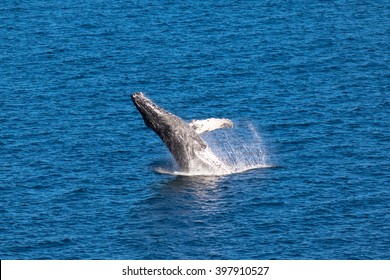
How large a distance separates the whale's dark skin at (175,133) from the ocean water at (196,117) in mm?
1801

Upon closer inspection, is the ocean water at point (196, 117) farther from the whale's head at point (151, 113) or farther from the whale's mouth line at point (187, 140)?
the whale's head at point (151, 113)

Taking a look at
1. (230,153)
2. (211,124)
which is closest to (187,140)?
(211,124)

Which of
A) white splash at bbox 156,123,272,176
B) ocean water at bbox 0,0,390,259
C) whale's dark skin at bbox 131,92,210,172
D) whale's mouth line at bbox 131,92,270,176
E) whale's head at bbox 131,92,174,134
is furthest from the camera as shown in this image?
white splash at bbox 156,123,272,176

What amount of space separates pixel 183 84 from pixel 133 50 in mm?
17031

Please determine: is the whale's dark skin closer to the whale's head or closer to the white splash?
the whale's head

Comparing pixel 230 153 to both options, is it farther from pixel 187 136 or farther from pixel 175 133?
pixel 175 133

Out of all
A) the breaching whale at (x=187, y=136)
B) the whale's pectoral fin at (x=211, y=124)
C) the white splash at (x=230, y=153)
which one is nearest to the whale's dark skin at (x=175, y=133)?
the breaching whale at (x=187, y=136)

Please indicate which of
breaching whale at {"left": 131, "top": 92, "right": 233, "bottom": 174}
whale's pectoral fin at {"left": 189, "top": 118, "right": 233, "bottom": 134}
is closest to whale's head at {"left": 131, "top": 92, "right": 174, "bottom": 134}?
breaching whale at {"left": 131, "top": 92, "right": 233, "bottom": 174}

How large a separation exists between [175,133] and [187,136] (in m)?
1.06

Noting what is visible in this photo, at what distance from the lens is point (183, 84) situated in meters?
141

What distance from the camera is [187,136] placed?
112438 millimetres

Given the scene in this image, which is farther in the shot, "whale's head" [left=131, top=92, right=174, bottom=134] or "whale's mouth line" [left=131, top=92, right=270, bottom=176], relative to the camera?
"whale's mouth line" [left=131, top=92, right=270, bottom=176]

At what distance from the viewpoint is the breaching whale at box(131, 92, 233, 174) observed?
367 ft

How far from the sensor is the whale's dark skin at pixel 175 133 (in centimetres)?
11169
